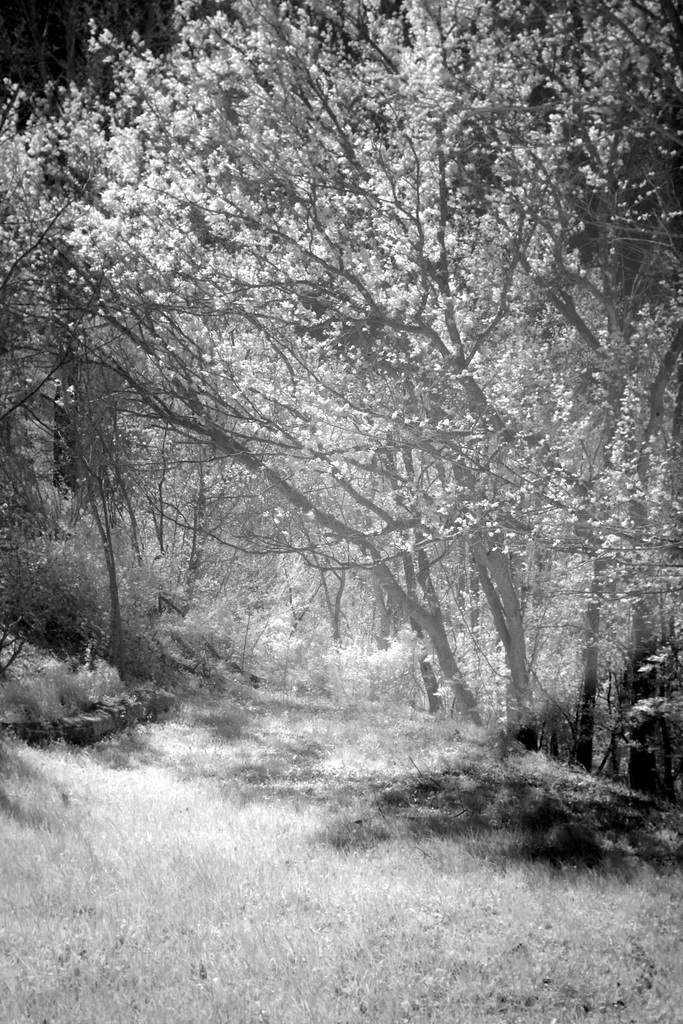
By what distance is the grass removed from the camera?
13.6ft

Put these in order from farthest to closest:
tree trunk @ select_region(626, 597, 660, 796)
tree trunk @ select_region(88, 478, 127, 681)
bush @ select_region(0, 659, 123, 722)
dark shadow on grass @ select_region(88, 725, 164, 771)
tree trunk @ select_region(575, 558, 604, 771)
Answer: tree trunk @ select_region(88, 478, 127, 681) < tree trunk @ select_region(575, 558, 604, 771) < bush @ select_region(0, 659, 123, 722) < tree trunk @ select_region(626, 597, 660, 796) < dark shadow on grass @ select_region(88, 725, 164, 771)

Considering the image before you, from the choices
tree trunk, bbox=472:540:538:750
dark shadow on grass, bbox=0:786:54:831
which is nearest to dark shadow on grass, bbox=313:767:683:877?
dark shadow on grass, bbox=0:786:54:831

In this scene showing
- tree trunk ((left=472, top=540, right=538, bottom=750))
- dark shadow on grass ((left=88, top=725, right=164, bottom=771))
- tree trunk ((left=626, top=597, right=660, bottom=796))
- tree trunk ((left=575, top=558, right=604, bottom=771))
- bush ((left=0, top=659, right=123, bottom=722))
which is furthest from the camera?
tree trunk ((left=472, top=540, right=538, bottom=750))

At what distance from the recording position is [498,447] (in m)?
9.30

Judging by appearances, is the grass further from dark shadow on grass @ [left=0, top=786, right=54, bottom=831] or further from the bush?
the bush

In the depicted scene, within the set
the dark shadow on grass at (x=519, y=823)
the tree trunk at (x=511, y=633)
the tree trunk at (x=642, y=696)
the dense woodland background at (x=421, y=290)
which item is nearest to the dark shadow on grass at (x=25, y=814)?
the dark shadow on grass at (x=519, y=823)

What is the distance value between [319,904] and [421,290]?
269 inches

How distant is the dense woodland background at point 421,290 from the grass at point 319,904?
8.22 feet

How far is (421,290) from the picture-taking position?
9992 mm

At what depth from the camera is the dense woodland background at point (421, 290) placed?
8.59 m

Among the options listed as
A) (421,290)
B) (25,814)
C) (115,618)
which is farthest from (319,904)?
(115,618)

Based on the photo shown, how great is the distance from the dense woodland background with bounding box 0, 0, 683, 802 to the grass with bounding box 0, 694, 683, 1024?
8.22ft

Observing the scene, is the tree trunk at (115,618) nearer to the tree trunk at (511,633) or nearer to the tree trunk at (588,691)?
the tree trunk at (511,633)

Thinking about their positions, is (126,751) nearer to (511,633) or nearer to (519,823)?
(519,823)
